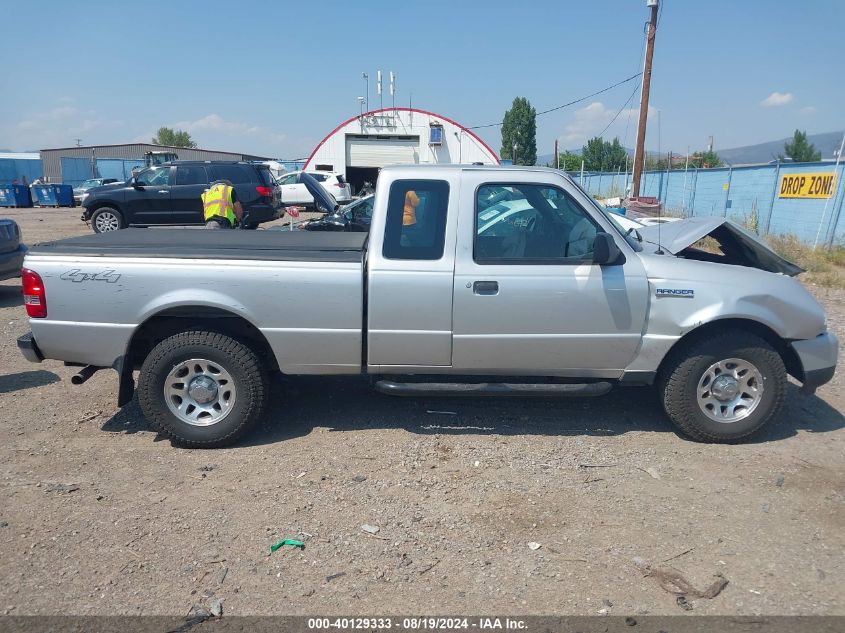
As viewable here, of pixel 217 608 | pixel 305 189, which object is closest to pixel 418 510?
pixel 217 608

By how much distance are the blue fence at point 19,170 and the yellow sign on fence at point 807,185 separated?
43090mm

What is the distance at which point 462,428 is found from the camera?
4926 millimetres

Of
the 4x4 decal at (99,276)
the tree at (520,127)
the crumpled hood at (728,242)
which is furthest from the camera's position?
the tree at (520,127)

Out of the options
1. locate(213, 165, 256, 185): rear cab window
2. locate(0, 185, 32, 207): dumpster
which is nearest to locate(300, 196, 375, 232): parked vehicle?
locate(213, 165, 256, 185): rear cab window

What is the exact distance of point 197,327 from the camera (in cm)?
456

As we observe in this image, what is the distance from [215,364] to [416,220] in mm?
1769

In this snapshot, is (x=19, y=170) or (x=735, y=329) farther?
(x=19, y=170)

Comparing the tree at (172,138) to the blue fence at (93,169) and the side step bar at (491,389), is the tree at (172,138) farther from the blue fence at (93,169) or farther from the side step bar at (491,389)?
the side step bar at (491,389)

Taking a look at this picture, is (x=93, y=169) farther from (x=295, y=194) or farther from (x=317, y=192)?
(x=317, y=192)

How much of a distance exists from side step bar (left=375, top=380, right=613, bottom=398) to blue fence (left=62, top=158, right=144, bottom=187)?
4506cm

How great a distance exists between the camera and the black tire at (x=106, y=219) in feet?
53.7

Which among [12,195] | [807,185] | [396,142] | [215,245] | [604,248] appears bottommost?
[12,195]

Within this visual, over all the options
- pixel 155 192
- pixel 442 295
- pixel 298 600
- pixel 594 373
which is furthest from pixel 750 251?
pixel 155 192

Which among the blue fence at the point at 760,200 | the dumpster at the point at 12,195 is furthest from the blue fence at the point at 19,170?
the blue fence at the point at 760,200
